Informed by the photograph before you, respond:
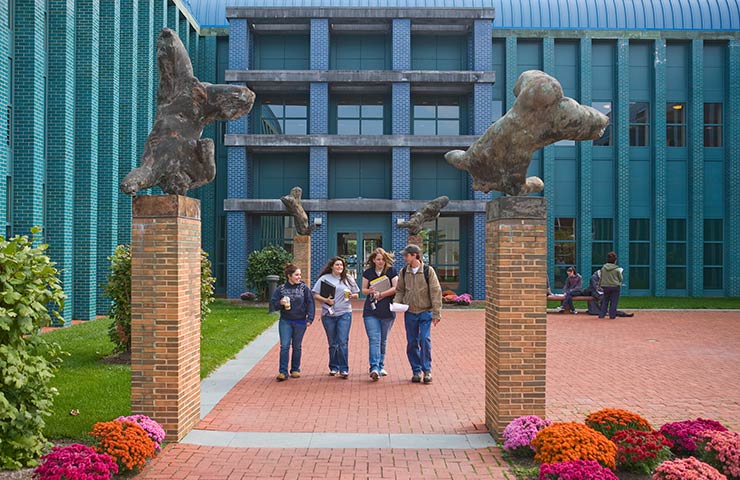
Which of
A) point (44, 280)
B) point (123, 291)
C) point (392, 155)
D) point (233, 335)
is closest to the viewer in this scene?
point (44, 280)

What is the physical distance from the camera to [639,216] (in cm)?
2966

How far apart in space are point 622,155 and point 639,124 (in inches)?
73.9

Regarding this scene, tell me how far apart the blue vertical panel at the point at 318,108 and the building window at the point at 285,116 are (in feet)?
5.76

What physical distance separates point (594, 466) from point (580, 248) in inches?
1009

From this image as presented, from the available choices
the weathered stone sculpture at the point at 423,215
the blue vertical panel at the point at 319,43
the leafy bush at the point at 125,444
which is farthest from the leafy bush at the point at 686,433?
the blue vertical panel at the point at 319,43

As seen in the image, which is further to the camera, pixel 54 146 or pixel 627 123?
pixel 627 123

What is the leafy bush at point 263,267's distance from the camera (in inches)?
941

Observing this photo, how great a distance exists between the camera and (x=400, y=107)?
91.1 ft

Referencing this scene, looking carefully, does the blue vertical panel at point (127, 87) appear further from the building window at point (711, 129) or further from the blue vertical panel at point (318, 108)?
the building window at point (711, 129)

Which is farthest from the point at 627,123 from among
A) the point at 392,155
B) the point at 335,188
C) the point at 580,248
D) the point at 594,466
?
the point at 594,466

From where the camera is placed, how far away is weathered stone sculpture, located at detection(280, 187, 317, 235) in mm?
20922

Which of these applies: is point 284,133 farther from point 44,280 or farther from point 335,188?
point 44,280

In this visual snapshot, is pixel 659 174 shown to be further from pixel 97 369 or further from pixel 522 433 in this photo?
pixel 97 369

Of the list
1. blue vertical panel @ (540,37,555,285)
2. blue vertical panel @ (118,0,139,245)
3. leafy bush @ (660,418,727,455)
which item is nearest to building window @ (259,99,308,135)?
blue vertical panel @ (118,0,139,245)
